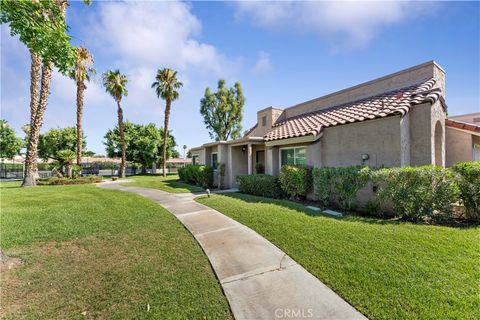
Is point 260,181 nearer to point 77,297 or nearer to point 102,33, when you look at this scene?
point 77,297

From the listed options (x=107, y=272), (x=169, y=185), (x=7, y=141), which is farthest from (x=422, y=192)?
(x=7, y=141)

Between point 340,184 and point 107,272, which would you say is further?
point 340,184

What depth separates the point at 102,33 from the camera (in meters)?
9.05

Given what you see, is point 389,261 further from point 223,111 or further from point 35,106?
point 223,111

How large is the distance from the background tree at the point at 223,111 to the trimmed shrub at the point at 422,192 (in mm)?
31567

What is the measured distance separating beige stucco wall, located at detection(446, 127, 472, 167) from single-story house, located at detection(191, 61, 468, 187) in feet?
2.93

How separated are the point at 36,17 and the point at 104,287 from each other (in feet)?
16.7

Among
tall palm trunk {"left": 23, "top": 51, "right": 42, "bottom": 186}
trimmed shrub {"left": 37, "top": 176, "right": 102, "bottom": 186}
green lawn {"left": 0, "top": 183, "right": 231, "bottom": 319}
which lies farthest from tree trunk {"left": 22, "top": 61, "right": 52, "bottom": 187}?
green lawn {"left": 0, "top": 183, "right": 231, "bottom": 319}

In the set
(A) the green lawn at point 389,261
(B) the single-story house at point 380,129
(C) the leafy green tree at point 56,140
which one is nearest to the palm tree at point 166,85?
(B) the single-story house at point 380,129

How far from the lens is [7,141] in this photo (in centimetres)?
3309

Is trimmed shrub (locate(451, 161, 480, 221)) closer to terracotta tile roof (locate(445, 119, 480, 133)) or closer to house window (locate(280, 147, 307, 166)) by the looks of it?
terracotta tile roof (locate(445, 119, 480, 133))

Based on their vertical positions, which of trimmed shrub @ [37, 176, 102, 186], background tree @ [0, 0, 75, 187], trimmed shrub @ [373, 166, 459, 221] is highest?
background tree @ [0, 0, 75, 187]

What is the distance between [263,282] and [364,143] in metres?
7.08

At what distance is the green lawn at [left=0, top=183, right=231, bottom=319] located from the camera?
3.17m
